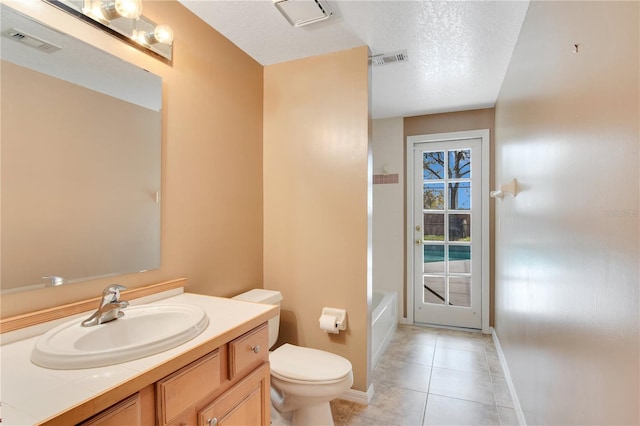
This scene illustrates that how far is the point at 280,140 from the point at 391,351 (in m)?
2.15

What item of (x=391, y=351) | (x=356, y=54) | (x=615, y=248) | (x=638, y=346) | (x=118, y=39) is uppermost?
(x=356, y=54)

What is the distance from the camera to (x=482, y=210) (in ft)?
10.7

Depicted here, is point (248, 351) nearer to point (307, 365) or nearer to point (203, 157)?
point (307, 365)

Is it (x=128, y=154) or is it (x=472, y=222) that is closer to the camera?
(x=128, y=154)

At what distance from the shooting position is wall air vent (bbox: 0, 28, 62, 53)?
3.27 feet

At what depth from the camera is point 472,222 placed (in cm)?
330

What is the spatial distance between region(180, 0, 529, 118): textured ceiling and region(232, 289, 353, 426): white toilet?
6.44 feet

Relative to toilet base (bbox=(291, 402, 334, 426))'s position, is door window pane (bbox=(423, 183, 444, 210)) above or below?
above

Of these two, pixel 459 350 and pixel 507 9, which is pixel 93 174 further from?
pixel 459 350

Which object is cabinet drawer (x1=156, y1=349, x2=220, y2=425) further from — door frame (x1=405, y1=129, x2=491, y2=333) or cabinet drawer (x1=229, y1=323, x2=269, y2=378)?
door frame (x1=405, y1=129, x2=491, y2=333)

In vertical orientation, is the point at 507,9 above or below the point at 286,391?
above

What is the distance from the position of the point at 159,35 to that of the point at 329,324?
1869 mm

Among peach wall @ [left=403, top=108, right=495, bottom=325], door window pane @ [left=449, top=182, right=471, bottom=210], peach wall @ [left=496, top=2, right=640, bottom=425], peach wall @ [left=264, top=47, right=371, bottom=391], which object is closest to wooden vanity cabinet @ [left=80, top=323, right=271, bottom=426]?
peach wall @ [left=264, top=47, right=371, bottom=391]

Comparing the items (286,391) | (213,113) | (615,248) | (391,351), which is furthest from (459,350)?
(213,113)
